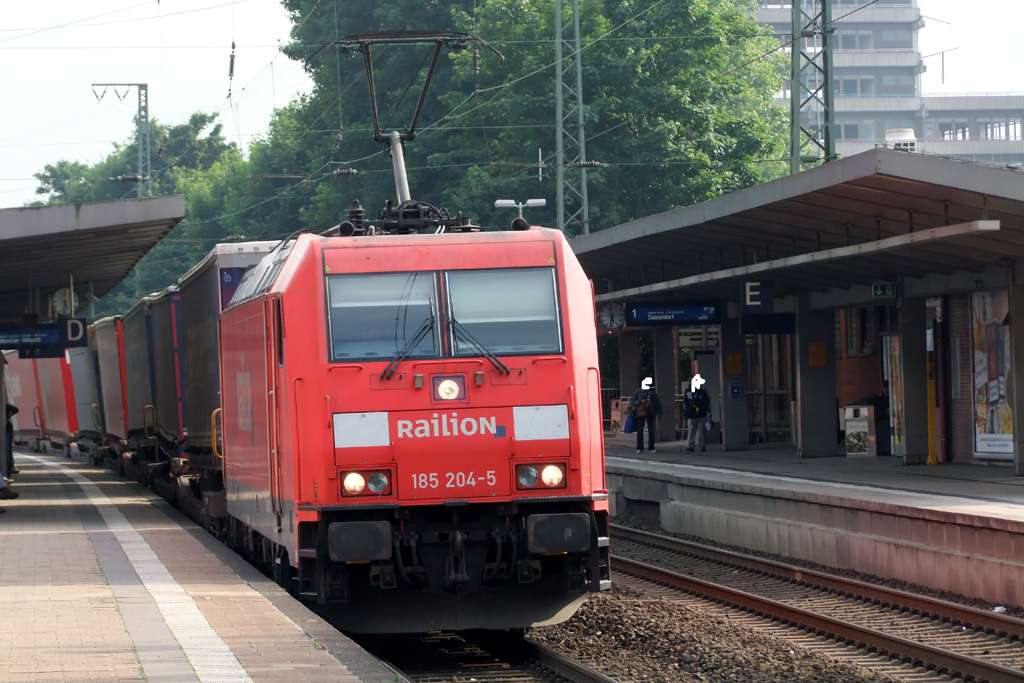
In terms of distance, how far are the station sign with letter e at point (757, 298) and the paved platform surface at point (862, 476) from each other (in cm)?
254

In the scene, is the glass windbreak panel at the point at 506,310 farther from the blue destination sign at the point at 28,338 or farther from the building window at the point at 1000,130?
the building window at the point at 1000,130

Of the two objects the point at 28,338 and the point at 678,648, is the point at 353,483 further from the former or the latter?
the point at 28,338

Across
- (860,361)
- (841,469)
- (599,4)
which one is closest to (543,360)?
(841,469)

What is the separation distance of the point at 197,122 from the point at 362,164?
45.9m

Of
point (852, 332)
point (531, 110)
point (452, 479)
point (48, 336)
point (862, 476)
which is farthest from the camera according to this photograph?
point (531, 110)

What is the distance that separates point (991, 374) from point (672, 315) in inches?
279

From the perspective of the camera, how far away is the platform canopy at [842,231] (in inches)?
565

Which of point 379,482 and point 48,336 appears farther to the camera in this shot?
point 48,336

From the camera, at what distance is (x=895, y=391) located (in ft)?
73.3

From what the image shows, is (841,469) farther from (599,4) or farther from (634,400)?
(599,4)

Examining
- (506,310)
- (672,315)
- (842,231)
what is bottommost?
(506,310)

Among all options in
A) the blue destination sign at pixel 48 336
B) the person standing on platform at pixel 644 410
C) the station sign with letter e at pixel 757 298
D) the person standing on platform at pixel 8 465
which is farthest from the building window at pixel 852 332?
the person standing on platform at pixel 8 465

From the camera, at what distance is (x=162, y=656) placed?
767 centimetres

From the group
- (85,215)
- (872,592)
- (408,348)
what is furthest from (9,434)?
(408,348)
